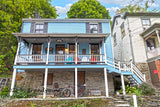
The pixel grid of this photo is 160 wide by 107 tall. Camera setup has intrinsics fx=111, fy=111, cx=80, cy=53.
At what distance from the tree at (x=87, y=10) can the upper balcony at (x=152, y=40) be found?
38.4 feet

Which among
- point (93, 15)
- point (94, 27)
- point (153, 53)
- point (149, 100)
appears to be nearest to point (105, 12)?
point (93, 15)

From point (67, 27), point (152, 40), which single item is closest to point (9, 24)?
point (67, 27)

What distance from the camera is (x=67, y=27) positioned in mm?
12633

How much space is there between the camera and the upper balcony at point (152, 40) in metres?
10.3

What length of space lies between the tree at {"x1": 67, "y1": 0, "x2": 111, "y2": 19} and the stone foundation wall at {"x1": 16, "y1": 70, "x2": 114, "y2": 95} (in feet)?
45.9

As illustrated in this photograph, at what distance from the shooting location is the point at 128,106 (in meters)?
6.79

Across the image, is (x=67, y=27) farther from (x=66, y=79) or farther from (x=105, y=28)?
(x=66, y=79)

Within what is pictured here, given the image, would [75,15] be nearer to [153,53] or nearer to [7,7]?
[7,7]

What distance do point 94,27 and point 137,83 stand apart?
23.6 ft

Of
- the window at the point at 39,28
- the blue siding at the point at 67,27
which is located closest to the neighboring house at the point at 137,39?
the blue siding at the point at 67,27

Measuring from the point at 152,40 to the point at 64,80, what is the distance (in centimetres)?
1069

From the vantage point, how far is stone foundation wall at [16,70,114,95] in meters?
11.0

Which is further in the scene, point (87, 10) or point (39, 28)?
point (87, 10)

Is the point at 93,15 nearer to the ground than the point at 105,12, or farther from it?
nearer to the ground
